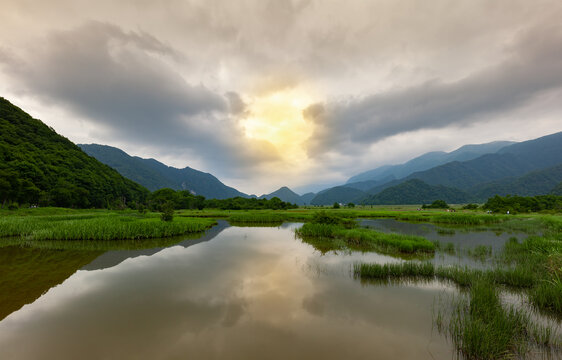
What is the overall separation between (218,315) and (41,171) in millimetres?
92435

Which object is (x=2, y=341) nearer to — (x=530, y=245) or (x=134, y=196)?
(x=530, y=245)

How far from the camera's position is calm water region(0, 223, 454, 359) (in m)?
6.35

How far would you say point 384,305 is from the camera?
936cm

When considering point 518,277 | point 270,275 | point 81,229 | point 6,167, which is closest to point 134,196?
point 6,167

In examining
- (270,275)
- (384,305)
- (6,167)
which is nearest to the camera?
(384,305)

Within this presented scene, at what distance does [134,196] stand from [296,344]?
14250 cm

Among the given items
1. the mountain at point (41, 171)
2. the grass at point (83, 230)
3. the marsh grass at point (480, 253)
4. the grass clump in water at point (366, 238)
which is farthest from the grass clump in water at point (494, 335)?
the mountain at point (41, 171)

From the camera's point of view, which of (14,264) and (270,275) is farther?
(14,264)

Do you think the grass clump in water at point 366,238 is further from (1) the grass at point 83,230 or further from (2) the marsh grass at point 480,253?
(1) the grass at point 83,230

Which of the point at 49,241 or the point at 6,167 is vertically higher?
the point at 6,167

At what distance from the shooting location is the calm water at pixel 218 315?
635 centimetres

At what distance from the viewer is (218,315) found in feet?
27.8

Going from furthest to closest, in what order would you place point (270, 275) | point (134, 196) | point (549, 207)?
point (134, 196) < point (549, 207) < point (270, 275)

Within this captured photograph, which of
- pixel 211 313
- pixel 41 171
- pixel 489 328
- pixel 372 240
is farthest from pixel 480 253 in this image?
pixel 41 171
